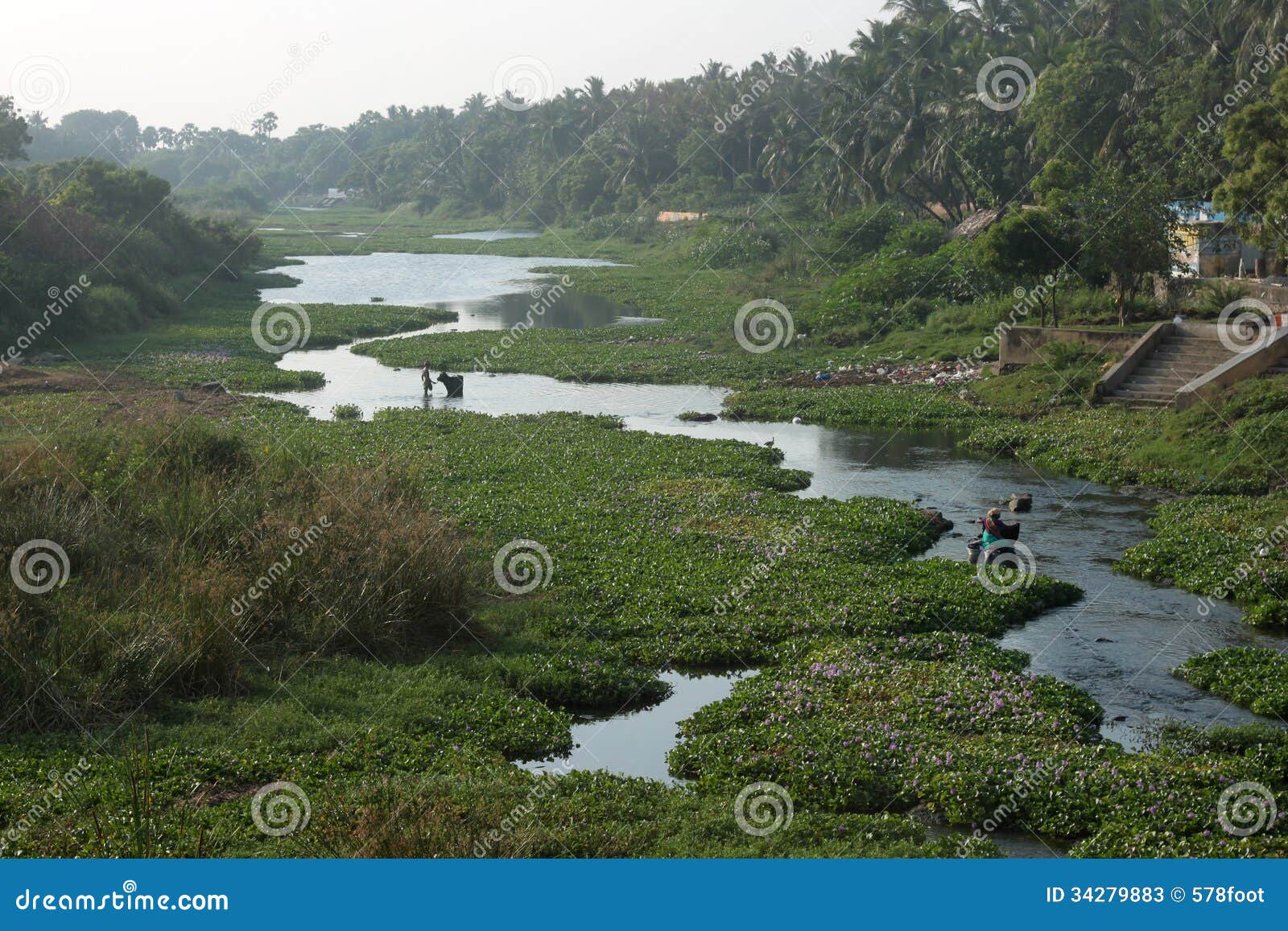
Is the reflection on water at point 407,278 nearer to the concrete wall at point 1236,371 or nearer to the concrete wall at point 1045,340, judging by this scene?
the concrete wall at point 1045,340

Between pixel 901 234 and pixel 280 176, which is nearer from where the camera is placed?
pixel 901 234

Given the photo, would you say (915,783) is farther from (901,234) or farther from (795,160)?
(795,160)

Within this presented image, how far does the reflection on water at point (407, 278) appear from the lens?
195ft

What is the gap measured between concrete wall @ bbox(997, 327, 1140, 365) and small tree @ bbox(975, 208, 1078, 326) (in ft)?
3.58

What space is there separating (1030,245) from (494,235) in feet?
277

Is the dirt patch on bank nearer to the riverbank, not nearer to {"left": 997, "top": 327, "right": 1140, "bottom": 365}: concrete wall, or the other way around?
the riverbank

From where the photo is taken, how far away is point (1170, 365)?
26391 millimetres

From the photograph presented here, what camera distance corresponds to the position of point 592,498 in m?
20.2

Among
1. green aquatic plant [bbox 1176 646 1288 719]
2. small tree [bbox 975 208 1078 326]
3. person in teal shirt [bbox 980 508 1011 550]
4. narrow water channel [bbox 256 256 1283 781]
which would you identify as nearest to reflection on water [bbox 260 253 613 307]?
narrow water channel [bbox 256 256 1283 781]

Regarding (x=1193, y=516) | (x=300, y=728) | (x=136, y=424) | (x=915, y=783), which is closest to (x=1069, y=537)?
(x=1193, y=516)

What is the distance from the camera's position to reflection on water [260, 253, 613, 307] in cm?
5947

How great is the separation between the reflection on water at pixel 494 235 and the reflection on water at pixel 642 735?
91.0 metres

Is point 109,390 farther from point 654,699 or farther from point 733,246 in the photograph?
point 733,246

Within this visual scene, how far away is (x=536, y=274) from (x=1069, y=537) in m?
57.8
